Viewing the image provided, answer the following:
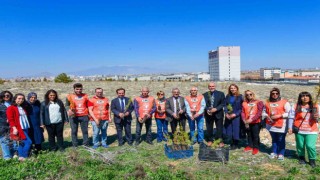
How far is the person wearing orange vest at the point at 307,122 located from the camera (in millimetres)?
5508

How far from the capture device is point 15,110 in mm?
5797

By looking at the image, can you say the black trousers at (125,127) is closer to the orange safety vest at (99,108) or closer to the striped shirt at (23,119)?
the orange safety vest at (99,108)

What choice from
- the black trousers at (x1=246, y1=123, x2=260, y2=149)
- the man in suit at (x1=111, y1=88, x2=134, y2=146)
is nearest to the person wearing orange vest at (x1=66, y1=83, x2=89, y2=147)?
the man in suit at (x1=111, y1=88, x2=134, y2=146)

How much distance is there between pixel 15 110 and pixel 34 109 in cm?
75

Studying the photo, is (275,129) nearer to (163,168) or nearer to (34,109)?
(163,168)

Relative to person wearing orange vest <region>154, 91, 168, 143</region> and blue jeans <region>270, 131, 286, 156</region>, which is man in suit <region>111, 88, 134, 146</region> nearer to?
person wearing orange vest <region>154, 91, 168, 143</region>

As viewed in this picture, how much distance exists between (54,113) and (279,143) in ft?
17.8

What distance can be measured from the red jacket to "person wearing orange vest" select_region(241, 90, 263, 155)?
17.0 ft

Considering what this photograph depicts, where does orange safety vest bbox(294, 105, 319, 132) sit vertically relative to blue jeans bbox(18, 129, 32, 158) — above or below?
above

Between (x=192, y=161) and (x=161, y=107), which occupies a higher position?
(x=161, y=107)

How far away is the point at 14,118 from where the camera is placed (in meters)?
5.75

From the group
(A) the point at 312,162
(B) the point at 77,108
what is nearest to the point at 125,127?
(B) the point at 77,108

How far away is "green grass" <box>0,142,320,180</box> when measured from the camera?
509cm

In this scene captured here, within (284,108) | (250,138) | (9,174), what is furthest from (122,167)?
(284,108)
